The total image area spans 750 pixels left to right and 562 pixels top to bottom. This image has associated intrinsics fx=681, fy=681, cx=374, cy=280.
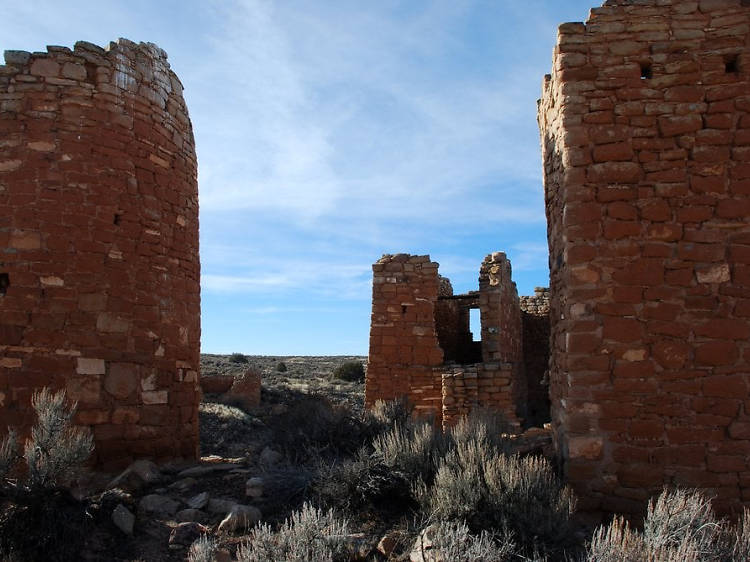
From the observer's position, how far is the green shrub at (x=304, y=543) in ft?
13.0

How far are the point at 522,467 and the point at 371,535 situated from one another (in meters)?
1.24

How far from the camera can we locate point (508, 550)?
4.15 m

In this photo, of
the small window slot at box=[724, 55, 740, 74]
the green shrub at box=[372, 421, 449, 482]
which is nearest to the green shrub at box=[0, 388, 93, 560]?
the green shrub at box=[372, 421, 449, 482]

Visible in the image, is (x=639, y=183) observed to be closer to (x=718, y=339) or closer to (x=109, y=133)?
(x=718, y=339)

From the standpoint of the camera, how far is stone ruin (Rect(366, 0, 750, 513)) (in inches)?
223

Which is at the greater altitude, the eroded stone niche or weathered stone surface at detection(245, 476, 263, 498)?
the eroded stone niche

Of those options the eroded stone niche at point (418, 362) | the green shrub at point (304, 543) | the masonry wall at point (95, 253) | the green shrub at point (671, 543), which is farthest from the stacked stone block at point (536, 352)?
the green shrub at point (304, 543)

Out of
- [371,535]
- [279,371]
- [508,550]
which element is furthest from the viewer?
[279,371]

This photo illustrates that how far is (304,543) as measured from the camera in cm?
407

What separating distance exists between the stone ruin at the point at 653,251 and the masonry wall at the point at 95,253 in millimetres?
4167

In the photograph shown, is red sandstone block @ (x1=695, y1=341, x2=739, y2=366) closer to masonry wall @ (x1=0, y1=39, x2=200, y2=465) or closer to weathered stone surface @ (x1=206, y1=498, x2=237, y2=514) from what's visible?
weathered stone surface @ (x1=206, y1=498, x2=237, y2=514)

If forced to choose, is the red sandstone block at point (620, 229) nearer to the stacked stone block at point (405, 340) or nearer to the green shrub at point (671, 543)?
the green shrub at point (671, 543)

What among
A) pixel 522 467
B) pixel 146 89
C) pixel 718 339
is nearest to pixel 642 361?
pixel 718 339

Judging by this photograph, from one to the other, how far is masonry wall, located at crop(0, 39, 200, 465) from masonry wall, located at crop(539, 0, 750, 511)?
4.19m
